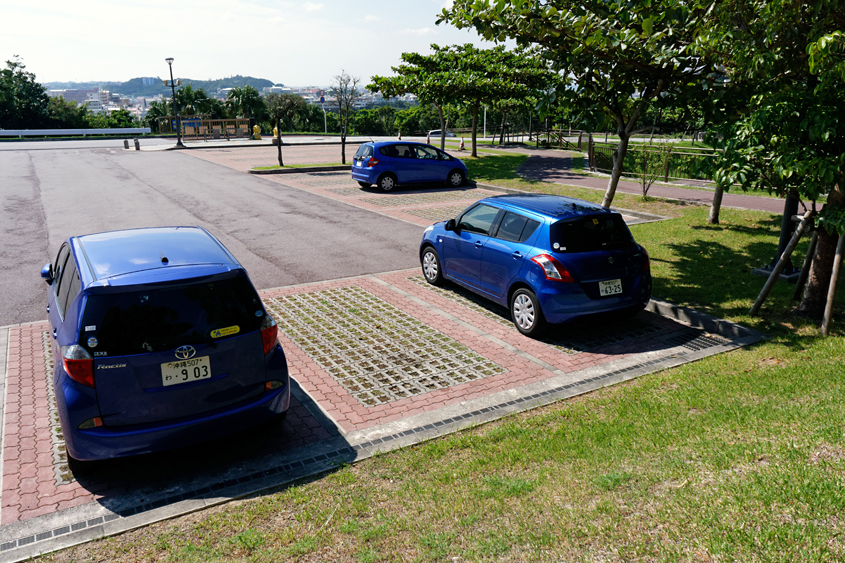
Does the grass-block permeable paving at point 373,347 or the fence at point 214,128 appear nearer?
the grass-block permeable paving at point 373,347

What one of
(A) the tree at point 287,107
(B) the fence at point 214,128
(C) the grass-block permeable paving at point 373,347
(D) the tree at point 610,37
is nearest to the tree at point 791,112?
(D) the tree at point 610,37

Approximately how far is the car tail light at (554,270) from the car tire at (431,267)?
2650 mm

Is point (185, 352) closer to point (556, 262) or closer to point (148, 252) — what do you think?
point (148, 252)

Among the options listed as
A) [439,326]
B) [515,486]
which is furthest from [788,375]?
[439,326]

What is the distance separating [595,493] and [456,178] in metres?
18.9

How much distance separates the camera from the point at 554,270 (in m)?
7.48

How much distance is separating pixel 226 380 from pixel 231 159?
30908mm

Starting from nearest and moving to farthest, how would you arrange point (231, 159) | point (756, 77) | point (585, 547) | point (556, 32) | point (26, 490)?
Result: 1. point (585, 547)
2. point (26, 490)
3. point (756, 77)
4. point (556, 32)
5. point (231, 159)

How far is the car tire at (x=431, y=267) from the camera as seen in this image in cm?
1001

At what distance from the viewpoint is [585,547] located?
370cm

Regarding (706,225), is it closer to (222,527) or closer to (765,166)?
(765,166)


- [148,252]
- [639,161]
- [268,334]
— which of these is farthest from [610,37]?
[639,161]

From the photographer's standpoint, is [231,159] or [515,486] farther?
[231,159]

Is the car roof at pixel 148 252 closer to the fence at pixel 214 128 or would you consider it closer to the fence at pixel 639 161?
the fence at pixel 639 161
